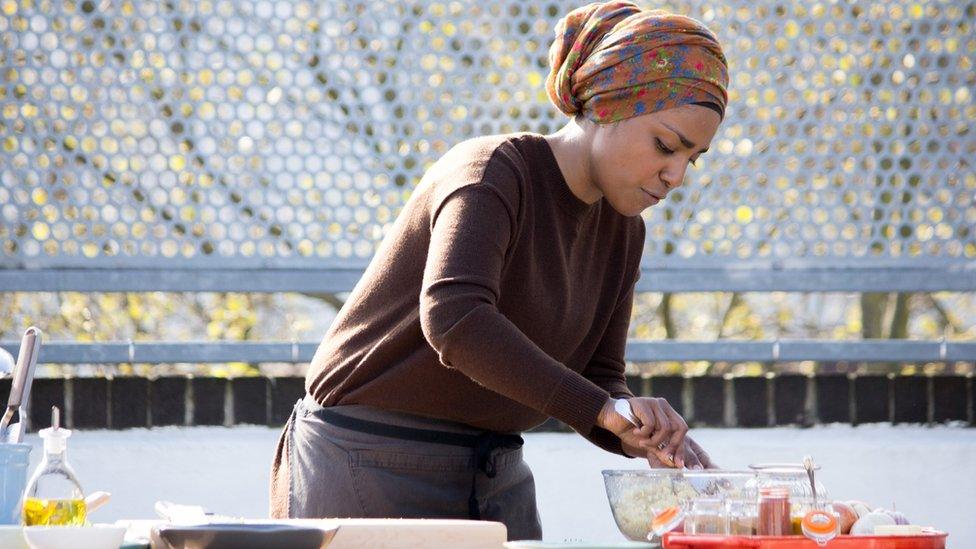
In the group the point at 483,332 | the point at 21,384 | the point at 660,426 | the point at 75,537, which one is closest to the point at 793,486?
the point at 660,426

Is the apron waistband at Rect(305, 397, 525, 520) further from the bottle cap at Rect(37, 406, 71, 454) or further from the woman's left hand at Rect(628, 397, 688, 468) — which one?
the bottle cap at Rect(37, 406, 71, 454)

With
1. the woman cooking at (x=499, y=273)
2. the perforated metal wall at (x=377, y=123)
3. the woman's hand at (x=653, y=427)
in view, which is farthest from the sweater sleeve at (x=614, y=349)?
the perforated metal wall at (x=377, y=123)

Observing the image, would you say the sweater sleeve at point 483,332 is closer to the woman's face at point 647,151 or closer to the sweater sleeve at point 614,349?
the woman's face at point 647,151

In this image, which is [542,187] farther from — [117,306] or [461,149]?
[117,306]

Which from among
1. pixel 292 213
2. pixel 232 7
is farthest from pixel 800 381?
pixel 232 7

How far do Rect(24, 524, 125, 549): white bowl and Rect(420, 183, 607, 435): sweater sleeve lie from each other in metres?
0.53

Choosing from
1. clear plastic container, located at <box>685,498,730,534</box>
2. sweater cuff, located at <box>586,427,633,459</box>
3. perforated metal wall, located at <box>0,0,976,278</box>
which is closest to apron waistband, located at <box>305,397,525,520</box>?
sweater cuff, located at <box>586,427,633,459</box>

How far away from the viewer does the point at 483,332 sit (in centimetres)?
202

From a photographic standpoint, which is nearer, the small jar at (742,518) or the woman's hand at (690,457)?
the small jar at (742,518)

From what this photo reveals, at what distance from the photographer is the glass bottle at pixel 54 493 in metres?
1.83

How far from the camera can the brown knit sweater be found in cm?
202

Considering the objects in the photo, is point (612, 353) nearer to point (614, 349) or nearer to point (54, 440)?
point (614, 349)

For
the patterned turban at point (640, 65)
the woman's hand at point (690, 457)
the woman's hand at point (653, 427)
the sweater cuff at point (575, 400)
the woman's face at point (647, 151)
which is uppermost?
the patterned turban at point (640, 65)

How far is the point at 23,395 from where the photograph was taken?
7.06 feet
